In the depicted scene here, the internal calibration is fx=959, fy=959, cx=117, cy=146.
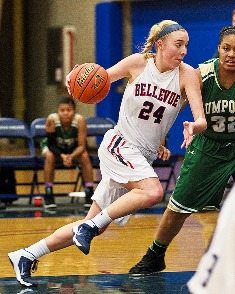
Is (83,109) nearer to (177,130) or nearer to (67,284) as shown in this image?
(177,130)

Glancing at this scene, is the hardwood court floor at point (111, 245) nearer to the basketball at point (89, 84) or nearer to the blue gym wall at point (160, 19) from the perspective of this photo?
the basketball at point (89, 84)

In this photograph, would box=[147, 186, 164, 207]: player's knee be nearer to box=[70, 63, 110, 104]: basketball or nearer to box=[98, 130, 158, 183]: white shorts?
box=[98, 130, 158, 183]: white shorts

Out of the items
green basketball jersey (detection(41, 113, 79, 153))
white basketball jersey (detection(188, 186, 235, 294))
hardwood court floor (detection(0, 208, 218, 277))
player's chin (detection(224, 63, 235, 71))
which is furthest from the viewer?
green basketball jersey (detection(41, 113, 79, 153))

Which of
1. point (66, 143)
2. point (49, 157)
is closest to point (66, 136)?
point (66, 143)

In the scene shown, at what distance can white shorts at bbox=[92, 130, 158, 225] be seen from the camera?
216 inches

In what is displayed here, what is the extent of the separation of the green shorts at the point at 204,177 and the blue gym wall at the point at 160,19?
10824mm

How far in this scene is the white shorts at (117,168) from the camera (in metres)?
5.49

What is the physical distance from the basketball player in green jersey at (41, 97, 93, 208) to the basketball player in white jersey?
4733mm

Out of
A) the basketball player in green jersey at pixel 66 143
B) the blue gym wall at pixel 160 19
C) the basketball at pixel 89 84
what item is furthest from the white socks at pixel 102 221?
the blue gym wall at pixel 160 19

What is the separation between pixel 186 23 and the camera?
55.9 ft

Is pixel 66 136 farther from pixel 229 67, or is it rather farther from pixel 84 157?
pixel 229 67

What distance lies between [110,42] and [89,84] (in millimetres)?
12084

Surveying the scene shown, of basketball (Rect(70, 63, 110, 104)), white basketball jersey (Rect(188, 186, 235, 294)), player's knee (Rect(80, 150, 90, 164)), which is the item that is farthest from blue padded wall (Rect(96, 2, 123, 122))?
white basketball jersey (Rect(188, 186, 235, 294))

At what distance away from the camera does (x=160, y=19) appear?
17.5 metres
